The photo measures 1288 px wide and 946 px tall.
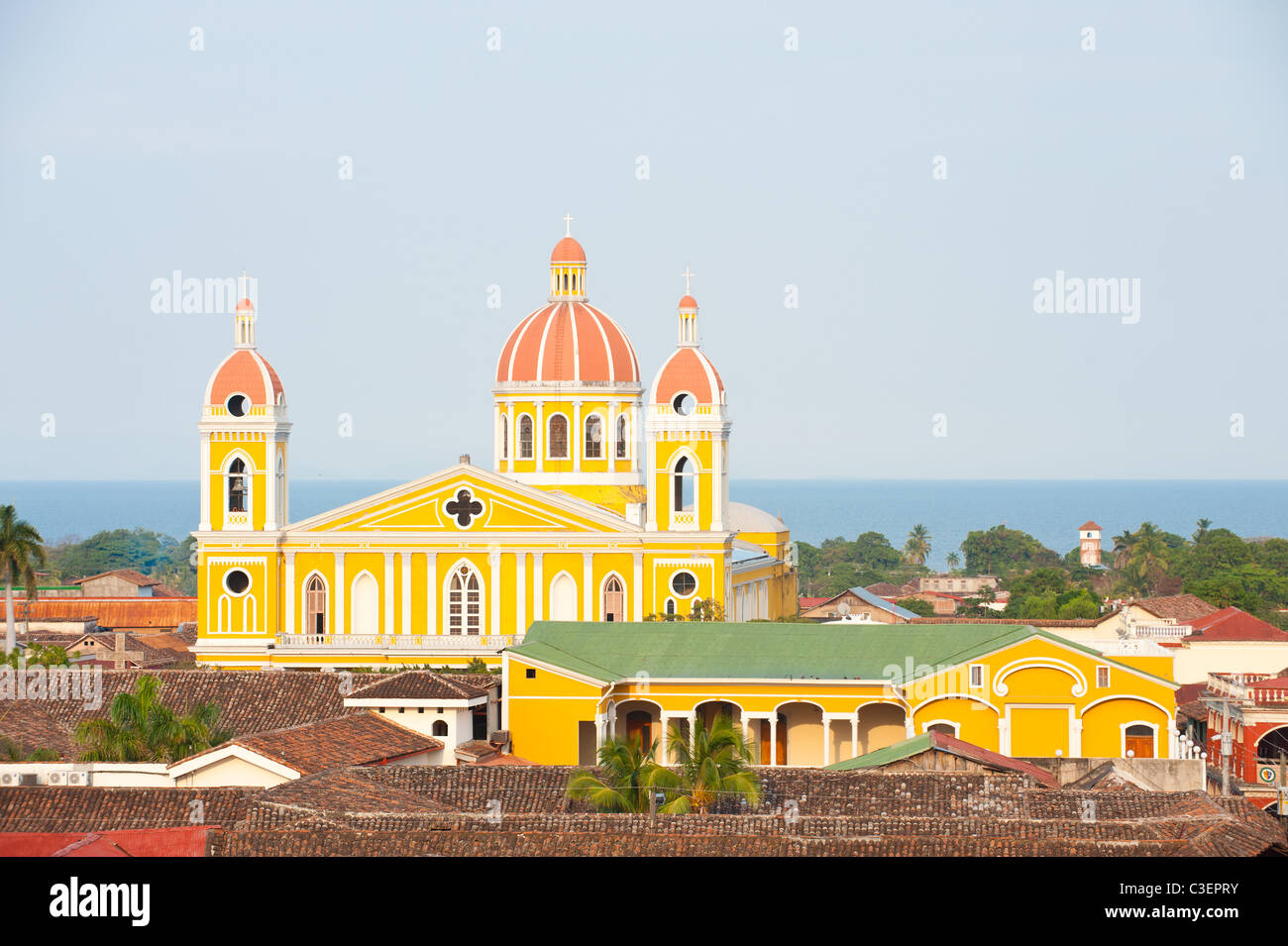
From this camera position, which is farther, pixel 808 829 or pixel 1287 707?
pixel 1287 707

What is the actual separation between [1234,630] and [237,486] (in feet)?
101

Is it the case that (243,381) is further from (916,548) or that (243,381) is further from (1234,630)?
(916,548)

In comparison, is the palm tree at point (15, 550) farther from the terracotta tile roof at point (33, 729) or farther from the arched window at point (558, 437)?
the terracotta tile roof at point (33, 729)

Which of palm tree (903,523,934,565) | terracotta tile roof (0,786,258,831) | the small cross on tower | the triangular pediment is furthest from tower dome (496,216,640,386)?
palm tree (903,523,934,565)

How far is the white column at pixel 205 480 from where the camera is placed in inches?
2459

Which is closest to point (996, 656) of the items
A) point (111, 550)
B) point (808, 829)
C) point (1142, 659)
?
point (1142, 659)

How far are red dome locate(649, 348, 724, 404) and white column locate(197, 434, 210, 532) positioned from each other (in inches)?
478

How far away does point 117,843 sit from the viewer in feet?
95.5

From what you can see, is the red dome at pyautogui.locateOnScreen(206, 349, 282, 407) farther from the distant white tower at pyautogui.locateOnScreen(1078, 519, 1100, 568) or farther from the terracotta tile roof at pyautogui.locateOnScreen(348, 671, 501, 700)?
the distant white tower at pyautogui.locateOnScreen(1078, 519, 1100, 568)

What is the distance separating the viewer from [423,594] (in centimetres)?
6178

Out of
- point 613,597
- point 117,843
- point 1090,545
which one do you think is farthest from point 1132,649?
point 1090,545
